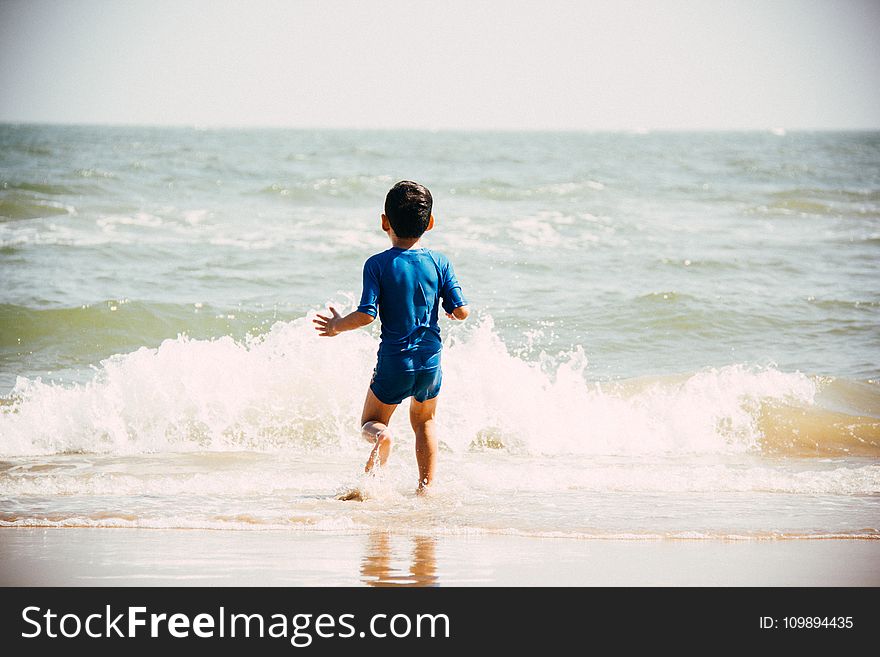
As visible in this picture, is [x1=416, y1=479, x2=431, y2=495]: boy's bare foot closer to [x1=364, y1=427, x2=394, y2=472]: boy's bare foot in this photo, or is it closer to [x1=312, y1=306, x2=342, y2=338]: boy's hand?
[x1=364, y1=427, x2=394, y2=472]: boy's bare foot

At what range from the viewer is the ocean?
17.5 feet

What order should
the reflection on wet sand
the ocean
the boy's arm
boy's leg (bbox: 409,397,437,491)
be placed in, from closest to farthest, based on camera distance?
the reflection on wet sand < the boy's arm < boy's leg (bbox: 409,397,437,491) < the ocean

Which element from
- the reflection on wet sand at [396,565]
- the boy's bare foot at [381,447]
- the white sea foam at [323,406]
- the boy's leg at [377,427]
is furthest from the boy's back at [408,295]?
the white sea foam at [323,406]

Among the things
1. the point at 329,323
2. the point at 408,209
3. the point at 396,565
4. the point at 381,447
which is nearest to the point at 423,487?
the point at 381,447

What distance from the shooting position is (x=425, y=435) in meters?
5.26

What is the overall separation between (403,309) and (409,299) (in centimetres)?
6

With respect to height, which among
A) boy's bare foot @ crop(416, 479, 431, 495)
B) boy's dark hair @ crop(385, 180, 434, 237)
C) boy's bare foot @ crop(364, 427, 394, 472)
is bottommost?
boy's bare foot @ crop(416, 479, 431, 495)

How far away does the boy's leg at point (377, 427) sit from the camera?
199 inches

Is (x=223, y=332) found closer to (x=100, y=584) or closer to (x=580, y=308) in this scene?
(x=580, y=308)

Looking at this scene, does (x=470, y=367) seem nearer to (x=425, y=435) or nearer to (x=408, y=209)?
(x=425, y=435)

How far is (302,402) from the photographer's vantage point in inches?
307

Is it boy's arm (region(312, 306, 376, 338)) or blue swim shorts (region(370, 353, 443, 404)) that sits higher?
boy's arm (region(312, 306, 376, 338))

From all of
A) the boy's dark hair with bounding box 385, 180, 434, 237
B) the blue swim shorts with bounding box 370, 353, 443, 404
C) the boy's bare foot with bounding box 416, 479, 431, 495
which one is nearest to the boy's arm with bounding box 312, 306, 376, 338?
the blue swim shorts with bounding box 370, 353, 443, 404

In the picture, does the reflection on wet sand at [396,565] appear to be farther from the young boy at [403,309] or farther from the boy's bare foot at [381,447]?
the young boy at [403,309]
